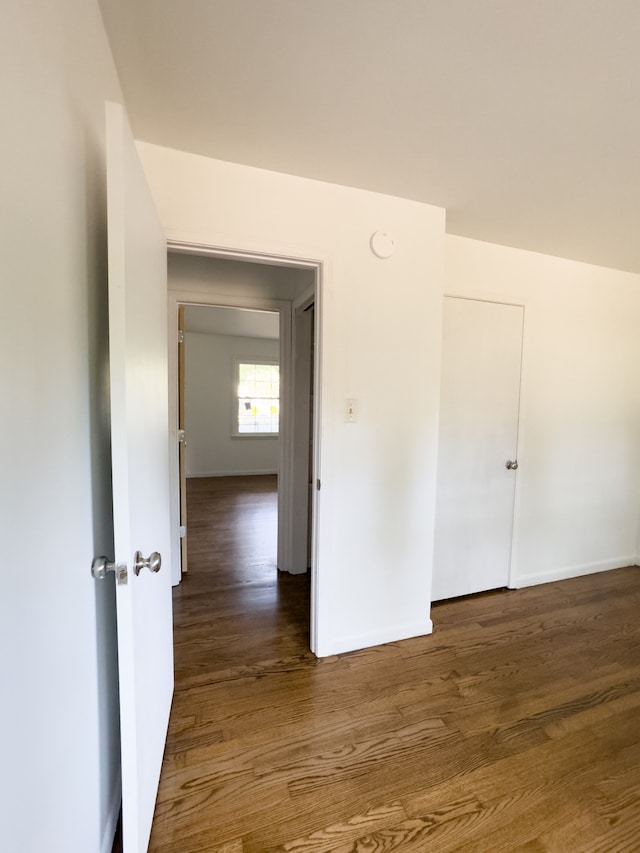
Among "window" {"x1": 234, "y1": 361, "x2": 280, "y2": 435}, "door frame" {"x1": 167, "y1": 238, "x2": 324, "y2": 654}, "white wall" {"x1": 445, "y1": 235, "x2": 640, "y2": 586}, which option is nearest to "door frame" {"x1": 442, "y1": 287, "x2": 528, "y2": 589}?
"white wall" {"x1": 445, "y1": 235, "x2": 640, "y2": 586}

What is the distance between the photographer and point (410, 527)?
215 centimetres

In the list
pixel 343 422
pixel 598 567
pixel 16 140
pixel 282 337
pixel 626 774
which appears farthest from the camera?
pixel 598 567

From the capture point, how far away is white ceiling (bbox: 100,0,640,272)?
41.0 inches

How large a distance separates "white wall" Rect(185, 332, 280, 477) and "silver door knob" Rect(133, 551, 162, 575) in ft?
17.9

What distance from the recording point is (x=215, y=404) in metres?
6.61

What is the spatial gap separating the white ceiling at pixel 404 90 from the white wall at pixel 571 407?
2.30 ft

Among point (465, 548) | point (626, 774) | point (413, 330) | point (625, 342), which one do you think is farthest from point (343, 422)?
point (625, 342)

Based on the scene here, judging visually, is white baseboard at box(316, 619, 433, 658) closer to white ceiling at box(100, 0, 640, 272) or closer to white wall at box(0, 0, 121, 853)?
white wall at box(0, 0, 121, 853)

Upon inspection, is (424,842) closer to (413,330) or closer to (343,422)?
(343,422)


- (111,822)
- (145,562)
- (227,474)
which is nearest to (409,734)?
(111,822)

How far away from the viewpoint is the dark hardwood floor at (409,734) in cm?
121

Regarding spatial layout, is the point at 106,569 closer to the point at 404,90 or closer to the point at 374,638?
the point at 374,638

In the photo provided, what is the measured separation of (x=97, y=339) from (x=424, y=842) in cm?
179

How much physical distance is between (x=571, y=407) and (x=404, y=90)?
2469 mm
